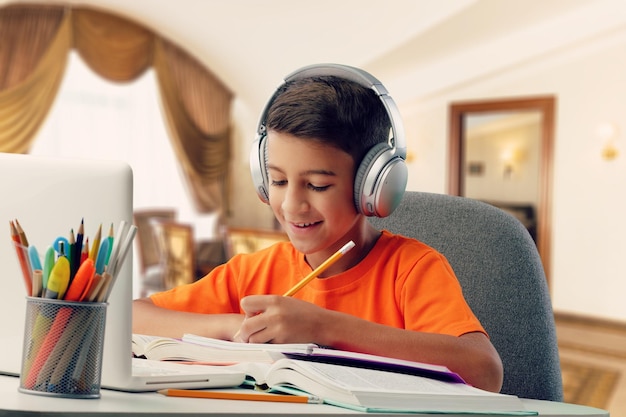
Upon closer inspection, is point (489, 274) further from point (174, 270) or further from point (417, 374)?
point (174, 270)

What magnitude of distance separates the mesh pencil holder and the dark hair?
1.80 feet

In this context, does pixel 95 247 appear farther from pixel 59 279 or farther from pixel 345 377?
pixel 345 377

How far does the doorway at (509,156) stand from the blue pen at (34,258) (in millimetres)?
7557

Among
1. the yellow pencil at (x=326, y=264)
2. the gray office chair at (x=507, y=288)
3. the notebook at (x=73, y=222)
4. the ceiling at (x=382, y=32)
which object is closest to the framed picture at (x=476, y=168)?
the ceiling at (x=382, y=32)

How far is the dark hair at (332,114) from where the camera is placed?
1.21m

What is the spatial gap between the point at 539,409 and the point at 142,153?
800 cm

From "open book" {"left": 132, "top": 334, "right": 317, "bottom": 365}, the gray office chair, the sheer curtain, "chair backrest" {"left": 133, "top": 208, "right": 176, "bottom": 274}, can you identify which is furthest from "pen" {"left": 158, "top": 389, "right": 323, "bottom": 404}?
the sheer curtain

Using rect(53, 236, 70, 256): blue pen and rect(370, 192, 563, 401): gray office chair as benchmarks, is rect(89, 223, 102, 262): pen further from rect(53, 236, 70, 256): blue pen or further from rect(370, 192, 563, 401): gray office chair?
rect(370, 192, 563, 401): gray office chair

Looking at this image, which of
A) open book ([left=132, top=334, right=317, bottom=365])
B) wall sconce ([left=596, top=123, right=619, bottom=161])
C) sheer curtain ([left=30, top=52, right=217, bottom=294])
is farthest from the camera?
sheer curtain ([left=30, top=52, right=217, bottom=294])

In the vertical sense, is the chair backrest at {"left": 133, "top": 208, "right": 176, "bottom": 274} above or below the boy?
below

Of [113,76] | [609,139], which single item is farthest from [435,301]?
[113,76]

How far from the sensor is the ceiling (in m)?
6.86

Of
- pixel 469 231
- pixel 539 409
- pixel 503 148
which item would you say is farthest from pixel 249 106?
pixel 539 409

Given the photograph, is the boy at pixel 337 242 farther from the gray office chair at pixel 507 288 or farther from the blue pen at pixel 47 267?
the blue pen at pixel 47 267
